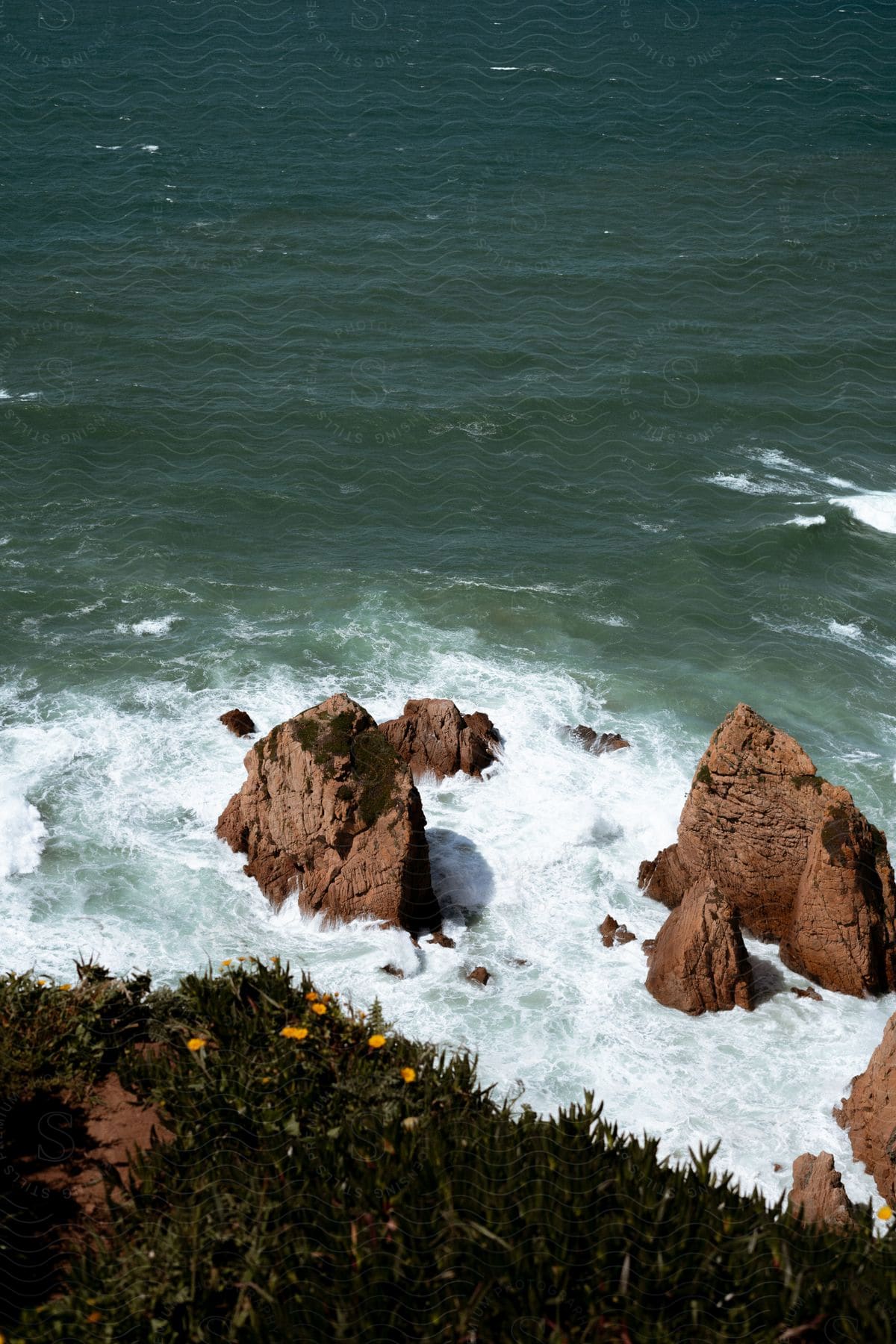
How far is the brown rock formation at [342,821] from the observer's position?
22109 mm

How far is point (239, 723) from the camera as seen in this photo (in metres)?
27.9

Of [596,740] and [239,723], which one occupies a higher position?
[596,740]

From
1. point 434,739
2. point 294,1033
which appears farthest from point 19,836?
point 294,1033

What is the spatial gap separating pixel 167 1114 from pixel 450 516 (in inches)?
1078

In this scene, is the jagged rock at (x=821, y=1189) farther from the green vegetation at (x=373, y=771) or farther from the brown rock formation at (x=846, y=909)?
the green vegetation at (x=373, y=771)

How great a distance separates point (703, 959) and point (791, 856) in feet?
8.15

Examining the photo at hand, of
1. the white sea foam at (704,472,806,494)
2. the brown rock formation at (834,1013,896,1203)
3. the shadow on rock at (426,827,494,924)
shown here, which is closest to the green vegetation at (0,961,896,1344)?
the brown rock formation at (834,1013,896,1203)

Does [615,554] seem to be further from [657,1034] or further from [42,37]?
[42,37]

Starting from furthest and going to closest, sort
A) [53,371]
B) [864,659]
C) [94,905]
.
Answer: [53,371]
[864,659]
[94,905]

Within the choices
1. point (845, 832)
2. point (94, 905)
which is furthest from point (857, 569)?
point (94, 905)

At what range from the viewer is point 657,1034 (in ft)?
66.8

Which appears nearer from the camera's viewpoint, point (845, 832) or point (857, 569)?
point (845, 832)

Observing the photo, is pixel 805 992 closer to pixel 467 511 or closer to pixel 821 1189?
pixel 821 1189

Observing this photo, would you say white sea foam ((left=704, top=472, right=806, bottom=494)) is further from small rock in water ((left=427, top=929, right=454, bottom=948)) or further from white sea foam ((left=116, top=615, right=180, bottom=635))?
small rock in water ((left=427, top=929, right=454, bottom=948))
